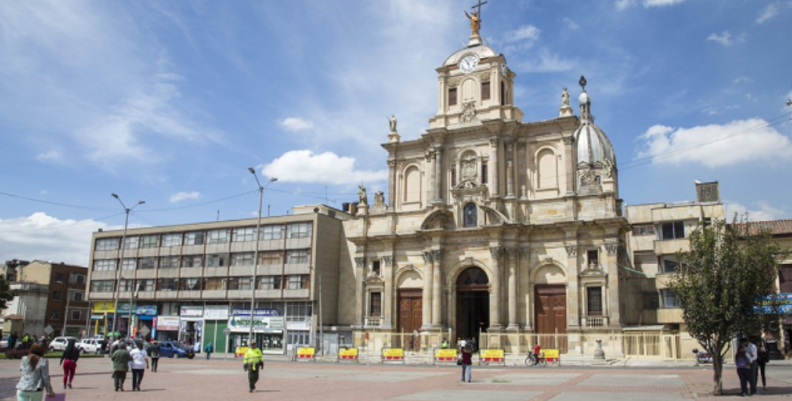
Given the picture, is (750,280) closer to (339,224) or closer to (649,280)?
(649,280)

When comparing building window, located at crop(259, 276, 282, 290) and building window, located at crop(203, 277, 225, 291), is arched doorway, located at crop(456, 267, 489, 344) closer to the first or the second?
building window, located at crop(259, 276, 282, 290)

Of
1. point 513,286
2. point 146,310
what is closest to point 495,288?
point 513,286

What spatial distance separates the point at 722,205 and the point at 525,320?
67.2 feet

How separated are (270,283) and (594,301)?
95.8 ft

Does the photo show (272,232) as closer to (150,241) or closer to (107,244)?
(150,241)

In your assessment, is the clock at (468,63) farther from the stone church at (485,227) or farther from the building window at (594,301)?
the building window at (594,301)

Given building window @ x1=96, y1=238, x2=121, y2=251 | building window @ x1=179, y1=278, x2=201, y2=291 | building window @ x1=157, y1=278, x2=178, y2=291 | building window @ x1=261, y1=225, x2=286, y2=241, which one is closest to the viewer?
building window @ x1=261, y1=225, x2=286, y2=241

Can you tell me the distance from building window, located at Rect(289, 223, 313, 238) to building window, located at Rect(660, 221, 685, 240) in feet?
98.8

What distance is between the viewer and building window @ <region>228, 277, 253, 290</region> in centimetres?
6134

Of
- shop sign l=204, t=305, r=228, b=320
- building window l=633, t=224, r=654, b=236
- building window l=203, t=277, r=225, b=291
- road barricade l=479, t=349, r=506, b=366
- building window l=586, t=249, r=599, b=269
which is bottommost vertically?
road barricade l=479, t=349, r=506, b=366

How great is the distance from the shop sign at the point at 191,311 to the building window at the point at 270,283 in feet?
25.8

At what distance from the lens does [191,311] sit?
2539 inches

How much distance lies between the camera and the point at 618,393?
19000mm

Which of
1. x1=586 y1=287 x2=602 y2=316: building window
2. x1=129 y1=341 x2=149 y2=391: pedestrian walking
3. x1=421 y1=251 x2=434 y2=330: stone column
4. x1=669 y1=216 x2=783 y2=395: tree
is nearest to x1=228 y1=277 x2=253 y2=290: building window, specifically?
x1=421 y1=251 x2=434 y2=330: stone column
